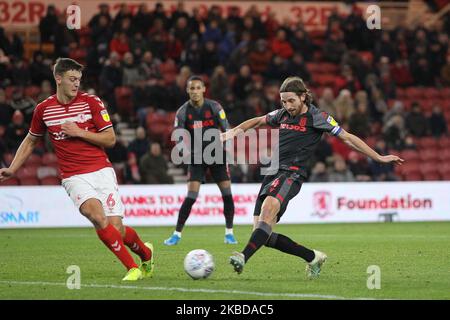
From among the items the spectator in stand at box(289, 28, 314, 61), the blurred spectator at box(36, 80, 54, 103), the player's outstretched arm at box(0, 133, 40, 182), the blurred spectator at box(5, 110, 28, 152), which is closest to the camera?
the player's outstretched arm at box(0, 133, 40, 182)

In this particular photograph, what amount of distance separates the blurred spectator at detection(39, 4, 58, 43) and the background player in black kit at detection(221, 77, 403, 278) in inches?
533

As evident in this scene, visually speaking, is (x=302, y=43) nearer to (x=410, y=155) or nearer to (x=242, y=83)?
(x=242, y=83)

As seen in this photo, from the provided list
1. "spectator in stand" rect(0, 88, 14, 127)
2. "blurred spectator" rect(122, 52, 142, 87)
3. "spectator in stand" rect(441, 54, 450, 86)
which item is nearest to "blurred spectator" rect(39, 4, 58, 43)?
"blurred spectator" rect(122, 52, 142, 87)

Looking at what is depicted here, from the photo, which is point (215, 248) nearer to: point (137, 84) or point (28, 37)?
point (137, 84)

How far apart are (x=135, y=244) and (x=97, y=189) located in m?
0.77

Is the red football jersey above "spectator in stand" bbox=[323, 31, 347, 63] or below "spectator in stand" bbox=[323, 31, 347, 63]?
below

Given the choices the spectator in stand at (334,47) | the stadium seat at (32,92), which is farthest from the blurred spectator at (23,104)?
the spectator in stand at (334,47)

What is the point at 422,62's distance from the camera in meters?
26.2

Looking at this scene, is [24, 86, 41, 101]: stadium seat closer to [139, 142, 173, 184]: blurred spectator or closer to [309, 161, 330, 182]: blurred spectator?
[139, 142, 173, 184]: blurred spectator

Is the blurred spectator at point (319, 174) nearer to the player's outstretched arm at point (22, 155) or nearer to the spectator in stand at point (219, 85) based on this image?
the spectator in stand at point (219, 85)

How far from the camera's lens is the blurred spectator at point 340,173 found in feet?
71.1

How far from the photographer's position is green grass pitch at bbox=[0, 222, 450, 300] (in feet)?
26.8

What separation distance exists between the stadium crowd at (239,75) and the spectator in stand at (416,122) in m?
0.03

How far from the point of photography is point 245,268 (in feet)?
34.3
